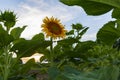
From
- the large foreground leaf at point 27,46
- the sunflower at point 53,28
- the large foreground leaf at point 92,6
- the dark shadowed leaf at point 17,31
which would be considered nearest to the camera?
the large foreground leaf at point 92,6

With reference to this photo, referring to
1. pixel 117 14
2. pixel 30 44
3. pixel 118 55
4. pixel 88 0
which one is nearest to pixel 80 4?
pixel 88 0

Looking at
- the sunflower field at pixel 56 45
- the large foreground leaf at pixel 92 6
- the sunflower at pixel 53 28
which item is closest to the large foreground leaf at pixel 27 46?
the sunflower field at pixel 56 45

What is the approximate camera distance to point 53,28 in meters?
2.37

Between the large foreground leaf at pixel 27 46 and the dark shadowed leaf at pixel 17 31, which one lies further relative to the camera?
the dark shadowed leaf at pixel 17 31

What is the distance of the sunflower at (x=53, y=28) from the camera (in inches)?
91.6

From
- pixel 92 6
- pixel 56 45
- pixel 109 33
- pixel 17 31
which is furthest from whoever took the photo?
pixel 56 45

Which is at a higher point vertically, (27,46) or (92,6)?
(92,6)

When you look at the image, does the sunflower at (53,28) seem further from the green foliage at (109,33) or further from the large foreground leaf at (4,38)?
the green foliage at (109,33)

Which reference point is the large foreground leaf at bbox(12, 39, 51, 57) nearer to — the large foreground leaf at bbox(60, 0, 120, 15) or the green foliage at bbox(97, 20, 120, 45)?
the green foliage at bbox(97, 20, 120, 45)

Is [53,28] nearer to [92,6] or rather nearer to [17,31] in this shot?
[17,31]

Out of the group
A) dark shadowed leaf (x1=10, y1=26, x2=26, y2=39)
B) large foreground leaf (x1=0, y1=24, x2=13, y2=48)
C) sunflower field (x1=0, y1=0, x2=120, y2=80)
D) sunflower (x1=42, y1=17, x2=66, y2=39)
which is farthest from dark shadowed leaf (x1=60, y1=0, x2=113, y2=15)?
sunflower (x1=42, y1=17, x2=66, y2=39)

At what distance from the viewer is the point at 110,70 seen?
73 centimetres

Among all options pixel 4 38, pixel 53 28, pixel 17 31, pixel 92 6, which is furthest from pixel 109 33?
pixel 53 28

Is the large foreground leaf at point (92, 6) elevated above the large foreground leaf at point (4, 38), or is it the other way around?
the large foreground leaf at point (92, 6)
